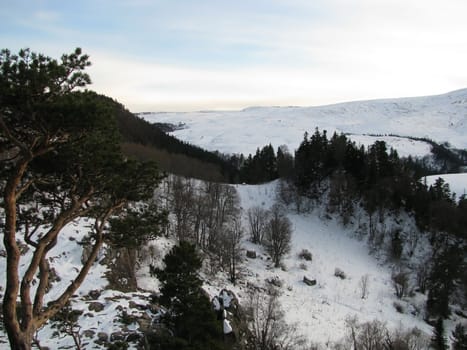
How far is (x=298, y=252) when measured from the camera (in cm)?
4547

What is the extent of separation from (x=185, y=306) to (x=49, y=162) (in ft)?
25.5

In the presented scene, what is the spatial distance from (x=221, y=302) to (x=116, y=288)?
7.34 m

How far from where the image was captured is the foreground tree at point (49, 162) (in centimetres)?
711

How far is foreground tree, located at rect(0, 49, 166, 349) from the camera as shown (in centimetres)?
711

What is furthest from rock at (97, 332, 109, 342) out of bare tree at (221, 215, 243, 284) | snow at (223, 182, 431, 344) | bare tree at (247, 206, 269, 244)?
bare tree at (247, 206, 269, 244)

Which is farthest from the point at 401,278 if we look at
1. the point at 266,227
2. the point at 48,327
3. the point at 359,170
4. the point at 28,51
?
the point at 28,51

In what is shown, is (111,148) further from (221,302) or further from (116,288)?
(116,288)

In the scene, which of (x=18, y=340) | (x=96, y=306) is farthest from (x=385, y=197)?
(x=18, y=340)

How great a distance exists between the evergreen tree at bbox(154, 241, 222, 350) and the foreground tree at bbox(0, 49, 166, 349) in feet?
13.4

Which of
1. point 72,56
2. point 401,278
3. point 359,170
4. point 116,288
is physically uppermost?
point 72,56

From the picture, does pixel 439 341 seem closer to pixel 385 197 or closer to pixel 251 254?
pixel 251 254

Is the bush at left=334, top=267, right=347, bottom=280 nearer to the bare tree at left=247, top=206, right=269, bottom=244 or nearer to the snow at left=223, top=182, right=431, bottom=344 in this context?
the snow at left=223, top=182, right=431, bottom=344

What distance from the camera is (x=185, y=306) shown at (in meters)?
13.2

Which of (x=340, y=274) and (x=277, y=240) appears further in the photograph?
(x=277, y=240)
